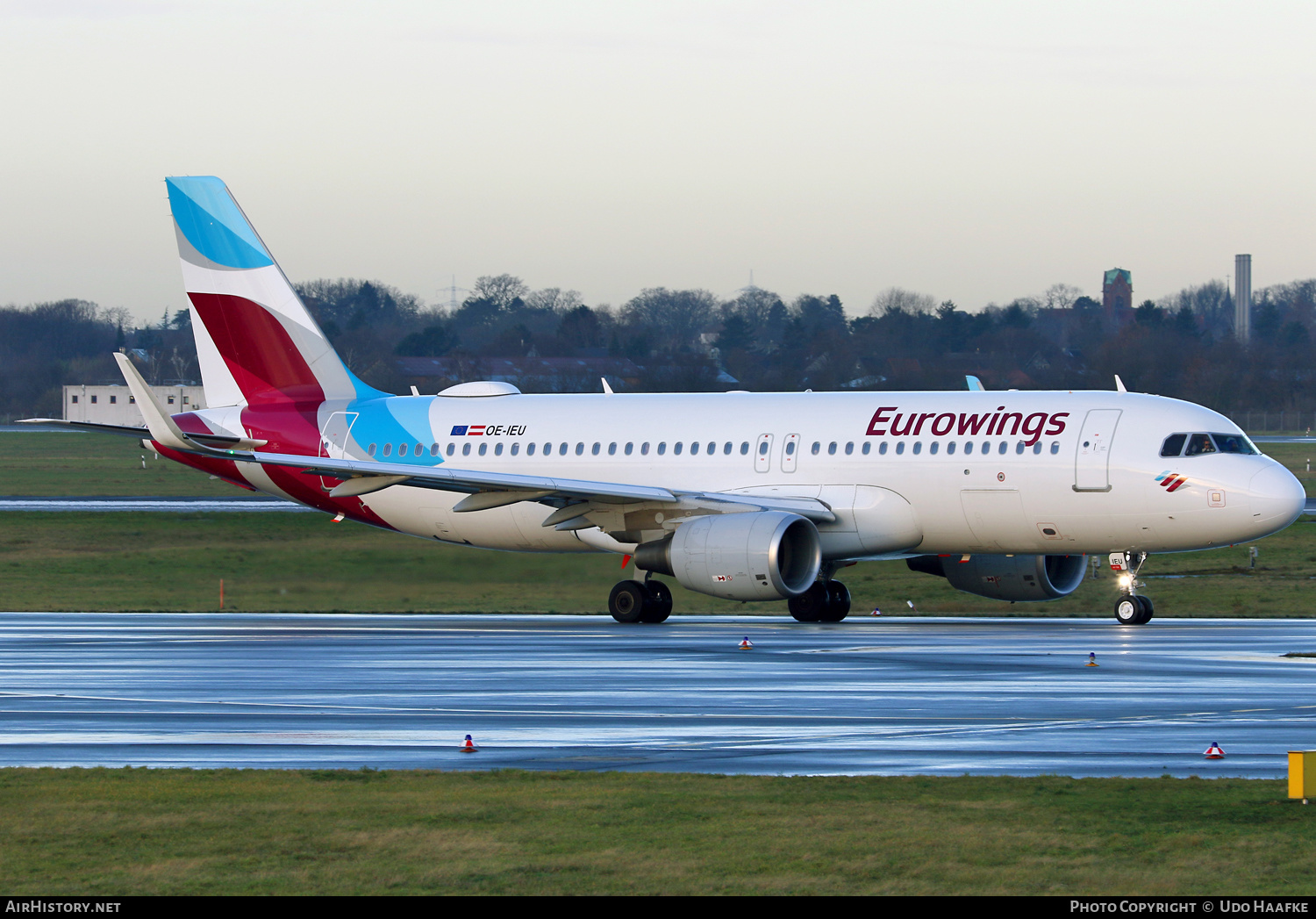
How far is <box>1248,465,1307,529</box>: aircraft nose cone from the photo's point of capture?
30.4 meters

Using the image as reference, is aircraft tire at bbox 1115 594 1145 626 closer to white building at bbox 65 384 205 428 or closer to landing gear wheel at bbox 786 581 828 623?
landing gear wheel at bbox 786 581 828 623

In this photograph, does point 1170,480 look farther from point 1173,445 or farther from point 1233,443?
point 1233,443

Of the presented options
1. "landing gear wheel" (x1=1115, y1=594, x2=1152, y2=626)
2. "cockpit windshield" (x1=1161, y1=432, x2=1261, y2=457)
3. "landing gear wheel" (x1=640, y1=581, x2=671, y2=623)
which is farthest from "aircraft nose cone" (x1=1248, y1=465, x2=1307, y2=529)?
"landing gear wheel" (x1=640, y1=581, x2=671, y2=623)

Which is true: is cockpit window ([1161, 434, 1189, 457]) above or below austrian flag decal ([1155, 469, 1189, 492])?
above

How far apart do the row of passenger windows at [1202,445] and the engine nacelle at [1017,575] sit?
362cm

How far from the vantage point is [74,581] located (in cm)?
4631

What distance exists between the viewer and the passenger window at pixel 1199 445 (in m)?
31.0

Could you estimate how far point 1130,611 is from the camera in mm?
31719

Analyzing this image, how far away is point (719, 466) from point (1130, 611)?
Answer: 766 centimetres

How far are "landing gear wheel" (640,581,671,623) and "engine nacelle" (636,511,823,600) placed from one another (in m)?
1.24

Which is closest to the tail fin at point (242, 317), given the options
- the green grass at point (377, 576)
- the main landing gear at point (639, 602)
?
the green grass at point (377, 576)

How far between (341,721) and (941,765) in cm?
620
